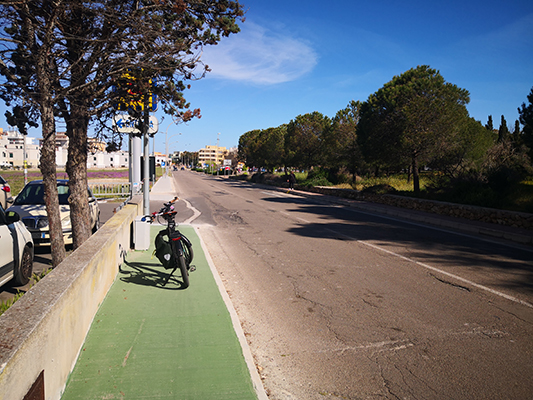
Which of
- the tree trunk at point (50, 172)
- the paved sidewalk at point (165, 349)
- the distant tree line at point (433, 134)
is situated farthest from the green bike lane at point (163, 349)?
the distant tree line at point (433, 134)

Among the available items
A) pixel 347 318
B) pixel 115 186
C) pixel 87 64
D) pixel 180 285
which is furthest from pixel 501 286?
pixel 115 186

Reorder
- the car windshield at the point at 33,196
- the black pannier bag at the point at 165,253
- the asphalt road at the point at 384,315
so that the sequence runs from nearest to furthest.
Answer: the asphalt road at the point at 384,315 → the black pannier bag at the point at 165,253 → the car windshield at the point at 33,196

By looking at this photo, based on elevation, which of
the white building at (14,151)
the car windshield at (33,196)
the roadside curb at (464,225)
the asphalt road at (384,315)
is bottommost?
the asphalt road at (384,315)

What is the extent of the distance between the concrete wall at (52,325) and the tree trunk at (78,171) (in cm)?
226

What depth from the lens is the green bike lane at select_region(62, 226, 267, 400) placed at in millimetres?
3238

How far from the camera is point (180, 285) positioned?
6191 mm

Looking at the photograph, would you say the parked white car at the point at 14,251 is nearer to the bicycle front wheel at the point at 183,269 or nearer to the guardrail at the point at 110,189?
the bicycle front wheel at the point at 183,269

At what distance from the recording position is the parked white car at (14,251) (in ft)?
17.4

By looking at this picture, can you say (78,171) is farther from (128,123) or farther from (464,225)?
(464,225)

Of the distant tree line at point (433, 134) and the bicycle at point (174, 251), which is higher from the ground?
the distant tree line at point (433, 134)

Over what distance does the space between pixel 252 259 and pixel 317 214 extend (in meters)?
8.67

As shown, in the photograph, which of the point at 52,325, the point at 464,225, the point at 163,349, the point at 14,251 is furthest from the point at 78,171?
the point at 464,225

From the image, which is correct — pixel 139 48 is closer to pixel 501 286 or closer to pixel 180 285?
pixel 180 285

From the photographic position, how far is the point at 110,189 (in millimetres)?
24328
